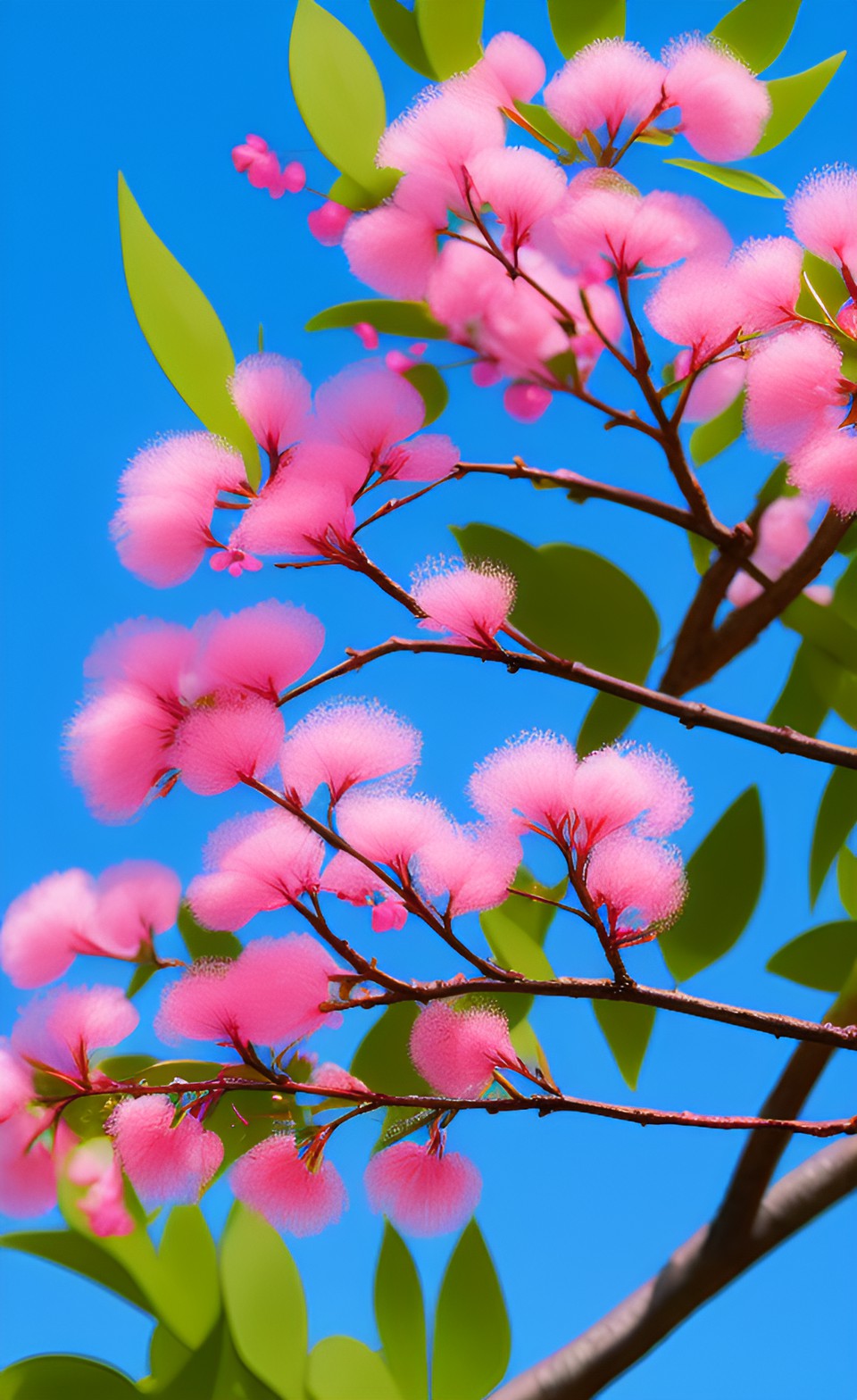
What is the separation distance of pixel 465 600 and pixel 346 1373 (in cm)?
54

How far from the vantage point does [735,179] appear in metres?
0.72

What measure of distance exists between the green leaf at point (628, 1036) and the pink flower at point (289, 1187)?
0.27 meters

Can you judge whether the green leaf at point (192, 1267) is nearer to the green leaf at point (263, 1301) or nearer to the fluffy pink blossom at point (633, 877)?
the green leaf at point (263, 1301)

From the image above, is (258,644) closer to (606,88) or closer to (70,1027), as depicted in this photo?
(70,1027)

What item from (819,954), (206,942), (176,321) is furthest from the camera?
(819,954)

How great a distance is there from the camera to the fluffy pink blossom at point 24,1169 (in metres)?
0.54

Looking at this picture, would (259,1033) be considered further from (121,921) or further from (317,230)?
(317,230)

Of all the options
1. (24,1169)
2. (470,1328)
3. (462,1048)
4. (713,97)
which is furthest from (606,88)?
(470,1328)

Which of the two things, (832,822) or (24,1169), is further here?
(832,822)

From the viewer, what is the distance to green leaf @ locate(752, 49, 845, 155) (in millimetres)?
741

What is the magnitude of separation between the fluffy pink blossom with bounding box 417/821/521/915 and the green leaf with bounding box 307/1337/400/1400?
42 centimetres

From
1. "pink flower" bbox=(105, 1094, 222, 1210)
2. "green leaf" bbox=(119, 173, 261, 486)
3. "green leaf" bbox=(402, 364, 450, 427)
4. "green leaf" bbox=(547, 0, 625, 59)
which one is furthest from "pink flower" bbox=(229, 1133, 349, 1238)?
"green leaf" bbox=(547, 0, 625, 59)

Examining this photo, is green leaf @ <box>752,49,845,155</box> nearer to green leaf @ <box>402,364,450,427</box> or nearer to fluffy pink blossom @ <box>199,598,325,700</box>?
green leaf @ <box>402,364,450,427</box>

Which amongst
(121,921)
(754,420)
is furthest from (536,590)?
(121,921)
